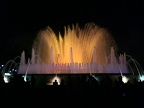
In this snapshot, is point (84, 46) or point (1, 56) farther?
point (1, 56)

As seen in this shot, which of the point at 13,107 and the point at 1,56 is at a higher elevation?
the point at 1,56

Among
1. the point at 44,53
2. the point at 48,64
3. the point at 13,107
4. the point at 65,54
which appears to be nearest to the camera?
the point at 13,107

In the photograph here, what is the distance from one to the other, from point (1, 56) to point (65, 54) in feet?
134

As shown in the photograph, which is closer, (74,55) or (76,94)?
(76,94)

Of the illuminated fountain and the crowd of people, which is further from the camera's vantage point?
the illuminated fountain

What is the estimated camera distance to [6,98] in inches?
544

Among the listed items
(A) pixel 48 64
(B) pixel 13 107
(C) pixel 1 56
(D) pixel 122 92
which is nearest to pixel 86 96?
(D) pixel 122 92

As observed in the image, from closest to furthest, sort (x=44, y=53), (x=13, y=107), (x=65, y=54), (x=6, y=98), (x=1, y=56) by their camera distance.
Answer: (x=13, y=107)
(x=6, y=98)
(x=65, y=54)
(x=44, y=53)
(x=1, y=56)

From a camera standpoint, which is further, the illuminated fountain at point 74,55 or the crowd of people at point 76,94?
the illuminated fountain at point 74,55

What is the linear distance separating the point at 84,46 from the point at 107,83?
2173 cm

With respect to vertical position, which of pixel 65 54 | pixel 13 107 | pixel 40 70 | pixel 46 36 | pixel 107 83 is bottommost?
pixel 13 107

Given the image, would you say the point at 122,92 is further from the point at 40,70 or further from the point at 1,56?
the point at 1,56

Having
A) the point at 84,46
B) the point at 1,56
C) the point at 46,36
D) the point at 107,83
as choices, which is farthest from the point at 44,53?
the point at 1,56

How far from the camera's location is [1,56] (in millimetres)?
74000
